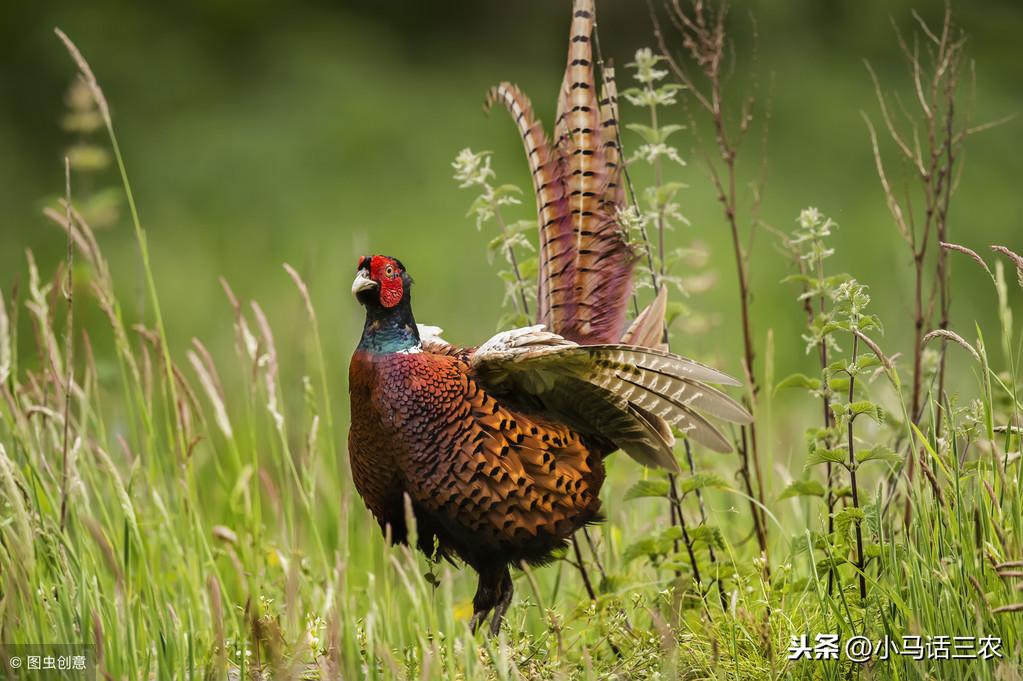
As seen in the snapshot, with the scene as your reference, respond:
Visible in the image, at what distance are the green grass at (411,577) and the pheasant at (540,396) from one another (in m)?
0.15

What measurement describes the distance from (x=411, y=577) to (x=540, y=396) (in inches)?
32.9

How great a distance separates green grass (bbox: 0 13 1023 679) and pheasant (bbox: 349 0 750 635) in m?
0.15

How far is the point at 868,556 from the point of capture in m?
2.54

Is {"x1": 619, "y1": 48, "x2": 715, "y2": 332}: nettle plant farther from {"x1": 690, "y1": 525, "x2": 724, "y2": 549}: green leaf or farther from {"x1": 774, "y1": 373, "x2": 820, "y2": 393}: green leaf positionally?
{"x1": 690, "y1": 525, "x2": 724, "y2": 549}: green leaf

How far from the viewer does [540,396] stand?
253cm

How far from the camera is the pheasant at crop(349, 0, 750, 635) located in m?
2.38

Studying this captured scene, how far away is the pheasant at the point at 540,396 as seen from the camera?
2381mm

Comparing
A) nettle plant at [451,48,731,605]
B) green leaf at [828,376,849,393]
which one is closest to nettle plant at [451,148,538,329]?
nettle plant at [451,48,731,605]

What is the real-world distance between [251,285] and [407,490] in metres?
4.94

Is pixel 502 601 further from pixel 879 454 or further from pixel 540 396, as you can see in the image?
pixel 879 454

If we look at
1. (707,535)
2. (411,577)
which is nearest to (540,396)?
(707,535)

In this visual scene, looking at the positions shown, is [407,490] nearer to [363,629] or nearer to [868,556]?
[363,629]

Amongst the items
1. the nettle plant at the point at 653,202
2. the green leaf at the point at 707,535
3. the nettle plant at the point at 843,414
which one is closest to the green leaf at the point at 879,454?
the nettle plant at the point at 843,414

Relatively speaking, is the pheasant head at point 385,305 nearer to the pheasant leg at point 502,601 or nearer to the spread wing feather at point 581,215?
the spread wing feather at point 581,215
